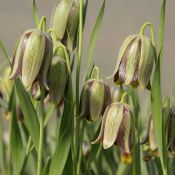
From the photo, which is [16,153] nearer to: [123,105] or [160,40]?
[123,105]

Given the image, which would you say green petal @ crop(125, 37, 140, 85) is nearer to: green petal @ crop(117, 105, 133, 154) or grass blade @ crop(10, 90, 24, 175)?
green petal @ crop(117, 105, 133, 154)

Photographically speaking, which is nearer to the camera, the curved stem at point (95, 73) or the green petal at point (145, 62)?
the green petal at point (145, 62)

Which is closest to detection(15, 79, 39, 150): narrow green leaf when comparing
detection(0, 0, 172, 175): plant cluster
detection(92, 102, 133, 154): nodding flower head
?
detection(0, 0, 172, 175): plant cluster

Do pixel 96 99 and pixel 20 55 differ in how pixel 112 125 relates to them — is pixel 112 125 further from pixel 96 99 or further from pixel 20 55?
pixel 20 55

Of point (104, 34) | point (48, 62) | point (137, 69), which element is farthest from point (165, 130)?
point (104, 34)

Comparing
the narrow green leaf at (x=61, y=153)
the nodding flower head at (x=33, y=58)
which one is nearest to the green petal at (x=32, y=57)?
the nodding flower head at (x=33, y=58)

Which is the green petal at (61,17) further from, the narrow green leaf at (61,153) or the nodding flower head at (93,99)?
the narrow green leaf at (61,153)
